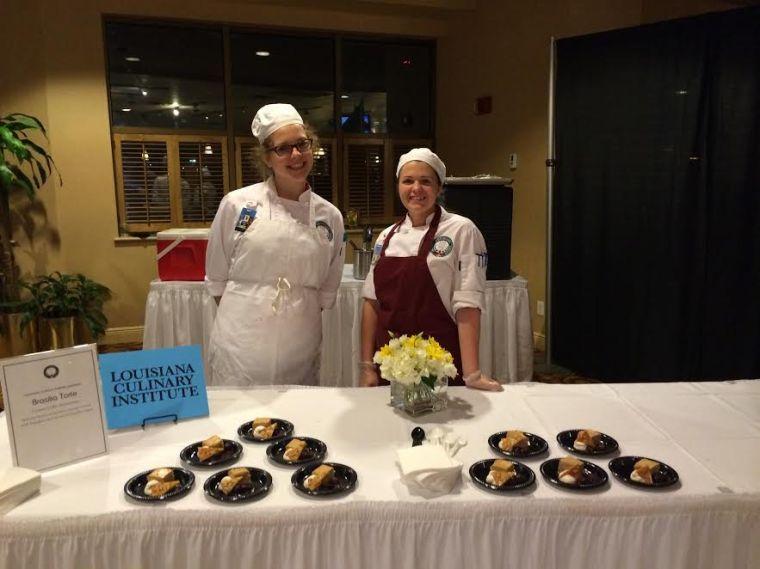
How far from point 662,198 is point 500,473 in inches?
106

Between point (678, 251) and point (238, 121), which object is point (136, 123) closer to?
point (238, 121)

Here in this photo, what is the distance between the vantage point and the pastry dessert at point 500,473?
106 centimetres

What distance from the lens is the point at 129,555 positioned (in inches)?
38.8

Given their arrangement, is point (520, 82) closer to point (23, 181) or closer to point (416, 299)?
point (416, 299)

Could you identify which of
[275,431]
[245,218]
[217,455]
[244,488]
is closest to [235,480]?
[244,488]

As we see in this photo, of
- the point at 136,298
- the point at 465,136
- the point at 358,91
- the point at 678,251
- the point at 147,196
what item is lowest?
the point at 136,298

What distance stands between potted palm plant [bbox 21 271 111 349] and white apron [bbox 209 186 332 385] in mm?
2960

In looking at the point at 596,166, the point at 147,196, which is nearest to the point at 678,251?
the point at 596,166

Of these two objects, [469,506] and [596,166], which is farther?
[596,166]

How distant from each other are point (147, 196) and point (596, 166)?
11.6 feet

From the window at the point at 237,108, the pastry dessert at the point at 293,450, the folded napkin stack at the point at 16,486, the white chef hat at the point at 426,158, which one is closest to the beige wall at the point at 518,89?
the window at the point at 237,108

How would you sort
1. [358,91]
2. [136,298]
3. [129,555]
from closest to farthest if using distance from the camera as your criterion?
1. [129,555]
2. [136,298]
3. [358,91]

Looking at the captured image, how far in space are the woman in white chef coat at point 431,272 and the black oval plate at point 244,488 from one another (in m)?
0.66

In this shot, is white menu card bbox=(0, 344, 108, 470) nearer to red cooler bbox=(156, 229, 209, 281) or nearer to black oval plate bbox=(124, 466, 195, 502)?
black oval plate bbox=(124, 466, 195, 502)
